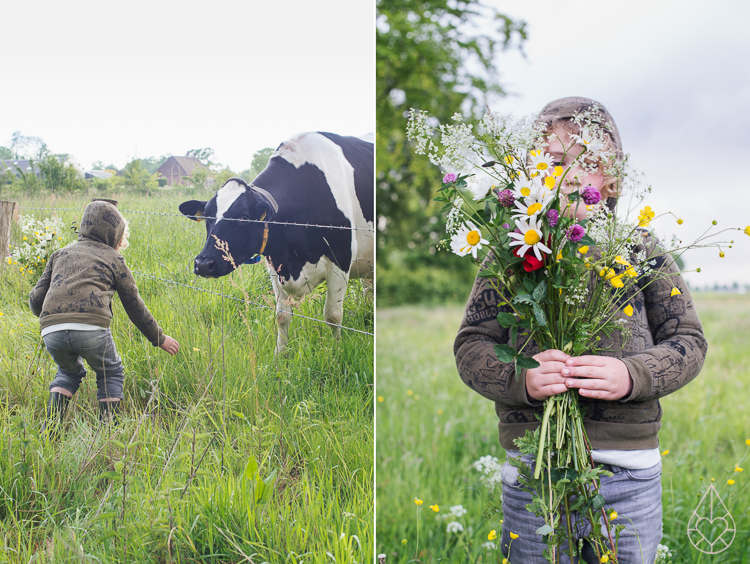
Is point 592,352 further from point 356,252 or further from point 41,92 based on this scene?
point 41,92

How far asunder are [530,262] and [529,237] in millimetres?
79

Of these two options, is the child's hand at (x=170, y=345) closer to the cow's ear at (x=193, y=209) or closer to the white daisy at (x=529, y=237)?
the cow's ear at (x=193, y=209)

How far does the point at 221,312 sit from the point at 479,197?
89 centimetres

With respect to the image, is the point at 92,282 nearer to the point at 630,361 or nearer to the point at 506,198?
the point at 506,198

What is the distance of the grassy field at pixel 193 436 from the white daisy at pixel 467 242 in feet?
2.10

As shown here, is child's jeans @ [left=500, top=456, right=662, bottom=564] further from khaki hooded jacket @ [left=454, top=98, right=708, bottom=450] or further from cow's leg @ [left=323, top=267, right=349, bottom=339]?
cow's leg @ [left=323, top=267, right=349, bottom=339]

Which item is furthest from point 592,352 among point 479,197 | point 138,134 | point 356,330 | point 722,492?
point 722,492

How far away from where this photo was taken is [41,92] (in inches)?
59.1

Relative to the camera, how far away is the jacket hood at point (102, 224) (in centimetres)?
153

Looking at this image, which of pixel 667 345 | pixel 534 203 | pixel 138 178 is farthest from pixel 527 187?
pixel 138 178

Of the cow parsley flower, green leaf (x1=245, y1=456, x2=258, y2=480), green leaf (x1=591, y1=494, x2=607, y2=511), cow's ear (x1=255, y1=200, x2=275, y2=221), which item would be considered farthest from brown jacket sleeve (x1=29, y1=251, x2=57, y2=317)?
the cow parsley flower

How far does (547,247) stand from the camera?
1.19m

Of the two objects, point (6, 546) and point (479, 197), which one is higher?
point (479, 197)

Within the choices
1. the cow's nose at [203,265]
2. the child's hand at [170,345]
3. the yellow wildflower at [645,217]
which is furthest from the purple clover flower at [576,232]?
the child's hand at [170,345]
